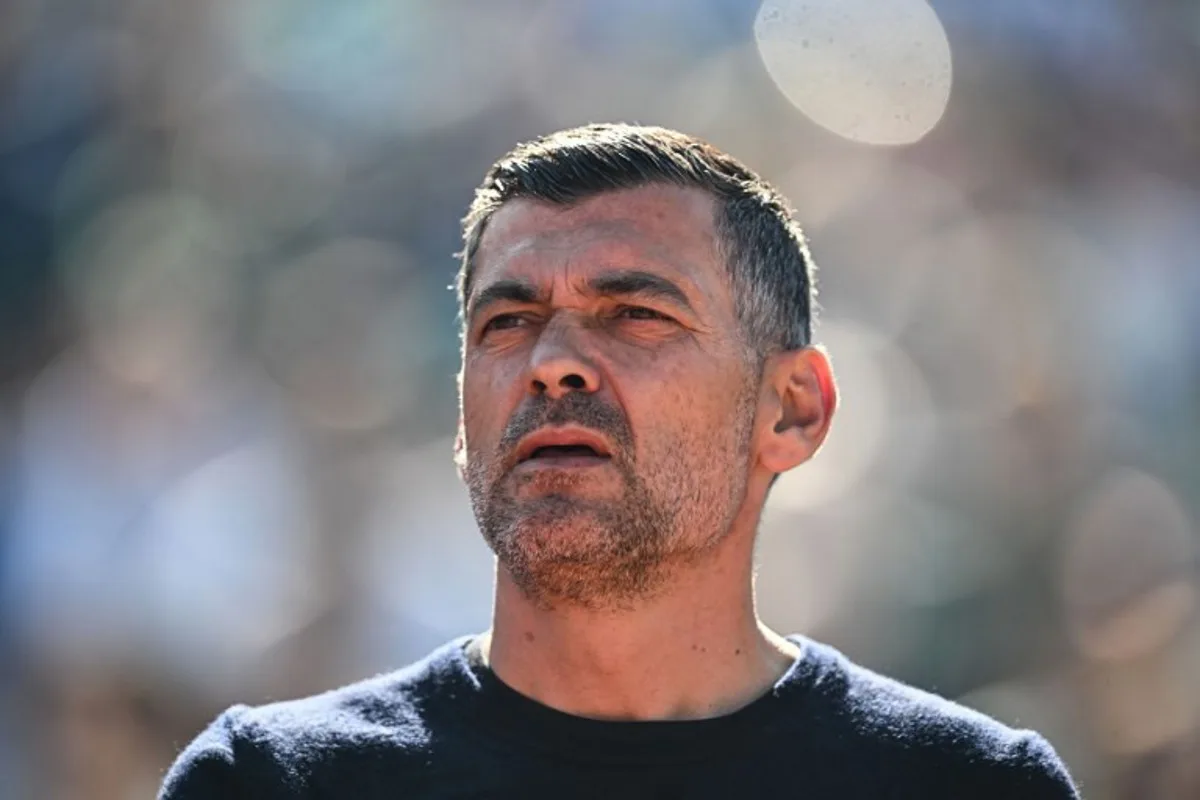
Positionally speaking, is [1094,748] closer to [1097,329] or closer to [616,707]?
[1097,329]

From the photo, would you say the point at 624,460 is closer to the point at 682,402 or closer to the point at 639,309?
the point at 682,402

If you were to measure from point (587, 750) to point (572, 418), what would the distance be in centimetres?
58

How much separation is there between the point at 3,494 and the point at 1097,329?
4948 millimetres

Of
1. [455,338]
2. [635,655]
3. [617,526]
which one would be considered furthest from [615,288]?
[455,338]

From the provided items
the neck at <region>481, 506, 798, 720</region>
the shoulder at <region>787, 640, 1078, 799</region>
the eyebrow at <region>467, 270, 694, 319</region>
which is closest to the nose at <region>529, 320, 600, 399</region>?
the eyebrow at <region>467, 270, 694, 319</region>

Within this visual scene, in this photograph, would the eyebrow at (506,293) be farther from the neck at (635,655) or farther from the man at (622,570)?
the neck at (635,655)

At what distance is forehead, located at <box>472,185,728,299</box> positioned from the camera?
2631 mm

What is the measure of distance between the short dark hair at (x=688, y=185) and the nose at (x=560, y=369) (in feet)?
1.09

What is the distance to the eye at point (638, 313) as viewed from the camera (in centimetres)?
261

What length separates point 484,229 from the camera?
285 centimetres

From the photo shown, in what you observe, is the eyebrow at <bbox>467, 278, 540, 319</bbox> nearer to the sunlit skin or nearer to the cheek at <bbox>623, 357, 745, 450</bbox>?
the sunlit skin

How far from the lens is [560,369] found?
8.18ft

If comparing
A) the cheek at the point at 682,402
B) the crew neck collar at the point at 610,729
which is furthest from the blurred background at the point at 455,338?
the cheek at the point at 682,402

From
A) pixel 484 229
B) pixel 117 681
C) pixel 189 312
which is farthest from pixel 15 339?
pixel 484 229
